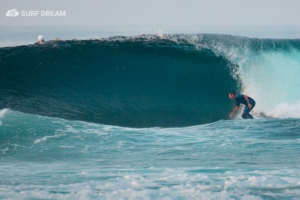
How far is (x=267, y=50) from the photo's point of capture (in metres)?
10.9

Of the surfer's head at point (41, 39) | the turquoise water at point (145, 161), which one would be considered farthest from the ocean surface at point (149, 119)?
the surfer's head at point (41, 39)

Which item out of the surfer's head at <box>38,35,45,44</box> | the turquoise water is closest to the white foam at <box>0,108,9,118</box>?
the turquoise water

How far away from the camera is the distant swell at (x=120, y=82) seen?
8.41 meters

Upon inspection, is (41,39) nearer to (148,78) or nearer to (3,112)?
(3,112)

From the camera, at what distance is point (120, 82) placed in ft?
30.8

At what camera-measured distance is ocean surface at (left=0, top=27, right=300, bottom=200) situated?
321cm

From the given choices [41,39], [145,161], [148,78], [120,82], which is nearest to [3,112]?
[120,82]

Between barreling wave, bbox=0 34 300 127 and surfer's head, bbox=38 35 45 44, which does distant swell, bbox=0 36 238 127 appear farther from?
surfer's head, bbox=38 35 45 44

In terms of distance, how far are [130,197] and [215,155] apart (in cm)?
211

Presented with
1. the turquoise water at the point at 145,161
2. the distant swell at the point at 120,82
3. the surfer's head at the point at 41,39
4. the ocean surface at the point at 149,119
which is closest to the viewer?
the turquoise water at the point at 145,161

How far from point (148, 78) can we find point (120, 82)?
97 centimetres

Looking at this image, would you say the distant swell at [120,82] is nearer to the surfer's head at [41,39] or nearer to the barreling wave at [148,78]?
the barreling wave at [148,78]

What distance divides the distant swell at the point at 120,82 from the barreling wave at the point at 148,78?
0.10 ft

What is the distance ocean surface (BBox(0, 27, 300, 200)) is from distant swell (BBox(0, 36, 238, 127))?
0.03 metres
